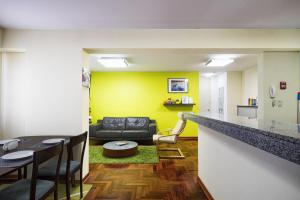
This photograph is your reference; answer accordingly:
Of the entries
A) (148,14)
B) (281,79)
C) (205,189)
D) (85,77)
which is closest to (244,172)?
(205,189)

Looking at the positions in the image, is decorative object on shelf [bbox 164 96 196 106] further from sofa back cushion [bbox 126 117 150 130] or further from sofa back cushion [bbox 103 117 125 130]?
sofa back cushion [bbox 103 117 125 130]

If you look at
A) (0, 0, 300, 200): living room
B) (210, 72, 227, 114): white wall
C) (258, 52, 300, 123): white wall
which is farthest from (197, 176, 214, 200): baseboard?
(210, 72, 227, 114): white wall

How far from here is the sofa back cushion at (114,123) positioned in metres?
5.32

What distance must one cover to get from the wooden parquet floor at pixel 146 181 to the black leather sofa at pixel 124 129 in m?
1.45

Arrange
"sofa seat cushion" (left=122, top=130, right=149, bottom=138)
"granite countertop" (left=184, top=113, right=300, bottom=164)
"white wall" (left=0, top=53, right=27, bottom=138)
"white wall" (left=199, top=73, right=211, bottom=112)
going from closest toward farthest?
"granite countertop" (left=184, top=113, right=300, bottom=164) < "white wall" (left=0, top=53, right=27, bottom=138) < "sofa seat cushion" (left=122, top=130, right=149, bottom=138) < "white wall" (left=199, top=73, right=211, bottom=112)

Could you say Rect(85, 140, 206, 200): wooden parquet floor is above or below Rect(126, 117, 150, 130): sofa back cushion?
below

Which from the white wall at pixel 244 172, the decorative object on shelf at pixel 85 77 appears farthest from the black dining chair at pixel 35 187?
the white wall at pixel 244 172

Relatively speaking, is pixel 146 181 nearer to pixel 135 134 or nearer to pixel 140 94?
pixel 135 134

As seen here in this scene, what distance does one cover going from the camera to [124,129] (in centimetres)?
529

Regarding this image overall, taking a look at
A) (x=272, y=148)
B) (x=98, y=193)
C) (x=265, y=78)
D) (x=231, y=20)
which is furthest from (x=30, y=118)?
(x=265, y=78)

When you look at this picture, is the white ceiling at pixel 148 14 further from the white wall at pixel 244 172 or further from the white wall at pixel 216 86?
the white wall at pixel 216 86

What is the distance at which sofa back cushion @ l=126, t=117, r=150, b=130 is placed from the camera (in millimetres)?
5289

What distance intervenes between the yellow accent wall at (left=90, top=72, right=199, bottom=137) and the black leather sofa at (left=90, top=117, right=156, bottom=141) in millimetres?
313

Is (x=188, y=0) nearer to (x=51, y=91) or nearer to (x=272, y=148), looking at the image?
(x=272, y=148)
